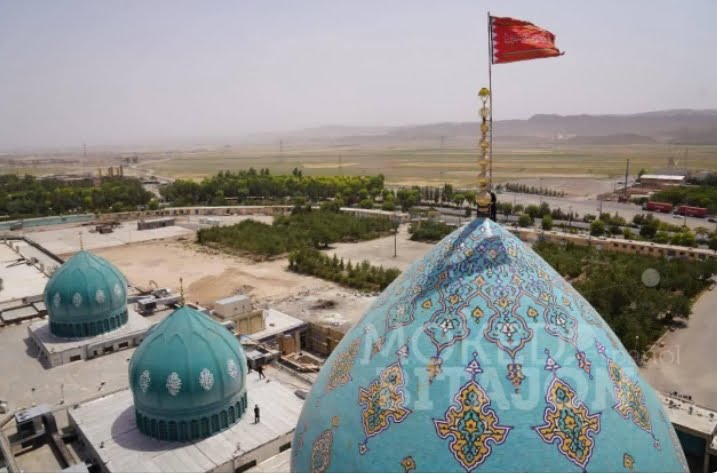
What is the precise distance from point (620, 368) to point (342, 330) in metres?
15.2

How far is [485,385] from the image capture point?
379cm

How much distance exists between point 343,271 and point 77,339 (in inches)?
564

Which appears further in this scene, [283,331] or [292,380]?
[283,331]

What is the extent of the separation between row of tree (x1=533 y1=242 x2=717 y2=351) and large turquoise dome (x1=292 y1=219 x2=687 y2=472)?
1406cm

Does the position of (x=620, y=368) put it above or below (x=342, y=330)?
above

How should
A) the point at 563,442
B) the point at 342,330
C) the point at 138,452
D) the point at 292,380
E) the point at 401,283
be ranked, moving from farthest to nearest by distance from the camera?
the point at 342,330 → the point at 292,380 → the point at 138,452 → the point at 401,283 → the point at 563,442

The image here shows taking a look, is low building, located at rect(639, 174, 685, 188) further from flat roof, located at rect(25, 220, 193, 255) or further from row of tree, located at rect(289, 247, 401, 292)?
flat roof, located at rect(25, 220, 193, 255)

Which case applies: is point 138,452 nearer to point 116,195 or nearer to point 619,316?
point 619,316

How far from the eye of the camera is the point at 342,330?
62.5ft

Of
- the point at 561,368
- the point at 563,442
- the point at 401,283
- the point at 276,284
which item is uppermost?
the point at 401,283

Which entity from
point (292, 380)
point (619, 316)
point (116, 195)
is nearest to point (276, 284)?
point (292, 380)

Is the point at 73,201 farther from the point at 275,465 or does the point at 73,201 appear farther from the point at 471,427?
the point at 471,427

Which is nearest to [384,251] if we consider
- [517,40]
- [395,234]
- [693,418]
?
[395,234]

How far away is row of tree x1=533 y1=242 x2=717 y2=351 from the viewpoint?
1789cm
